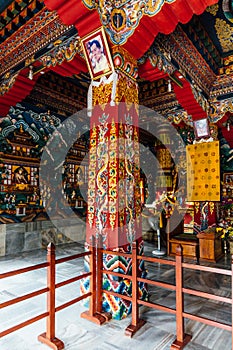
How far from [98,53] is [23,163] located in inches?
142

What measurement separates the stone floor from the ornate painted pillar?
30 centimetres

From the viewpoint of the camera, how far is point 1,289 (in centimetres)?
346

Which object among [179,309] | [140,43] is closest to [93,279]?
[179,309]

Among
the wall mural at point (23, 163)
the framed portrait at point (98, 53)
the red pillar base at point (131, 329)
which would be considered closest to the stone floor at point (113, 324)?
the red pillar base at point (131, 329)

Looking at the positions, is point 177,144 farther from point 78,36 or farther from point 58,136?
point 78,36

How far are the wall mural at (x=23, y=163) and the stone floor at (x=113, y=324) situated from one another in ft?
6.29

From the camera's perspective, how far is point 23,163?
567cm

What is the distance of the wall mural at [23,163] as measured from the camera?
5.30 m

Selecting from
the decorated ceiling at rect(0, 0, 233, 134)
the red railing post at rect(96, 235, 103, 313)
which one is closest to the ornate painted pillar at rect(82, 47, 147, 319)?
the red railing post at rect(96, 235, 103, 313)

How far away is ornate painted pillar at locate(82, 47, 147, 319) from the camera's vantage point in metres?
2.70

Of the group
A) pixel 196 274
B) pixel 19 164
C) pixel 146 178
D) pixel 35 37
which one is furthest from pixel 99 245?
pixel 146 178

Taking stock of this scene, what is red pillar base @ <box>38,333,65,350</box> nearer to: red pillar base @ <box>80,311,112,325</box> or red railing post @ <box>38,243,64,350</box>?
red railing post @ <box>38,243,64,350</box>

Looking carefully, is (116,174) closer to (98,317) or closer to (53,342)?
(98,317)

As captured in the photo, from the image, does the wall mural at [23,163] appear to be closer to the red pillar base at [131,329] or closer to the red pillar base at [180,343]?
the red pillar base at [131,329]
